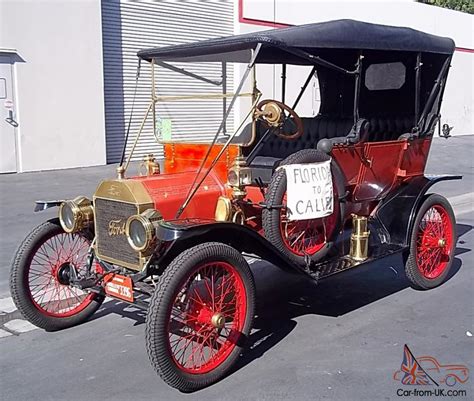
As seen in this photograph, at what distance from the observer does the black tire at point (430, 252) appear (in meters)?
4.99

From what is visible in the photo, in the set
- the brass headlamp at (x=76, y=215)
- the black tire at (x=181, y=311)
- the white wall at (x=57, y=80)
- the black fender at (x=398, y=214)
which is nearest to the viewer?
the black tire at (x=181, y=311)

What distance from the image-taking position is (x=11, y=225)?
7.31 meters

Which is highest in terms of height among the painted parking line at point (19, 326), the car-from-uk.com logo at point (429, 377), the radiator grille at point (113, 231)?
the radiator grille at point (113, 231)

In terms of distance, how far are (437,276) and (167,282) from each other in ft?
9.93

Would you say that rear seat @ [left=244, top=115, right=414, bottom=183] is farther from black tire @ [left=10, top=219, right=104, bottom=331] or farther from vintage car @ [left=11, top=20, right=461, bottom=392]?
black tire @ [left=10, top=219, right=104, bottom=331]

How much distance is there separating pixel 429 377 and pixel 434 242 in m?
1.98

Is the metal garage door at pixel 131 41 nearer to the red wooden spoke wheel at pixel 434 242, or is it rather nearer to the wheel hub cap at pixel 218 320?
the red wooden spoke wheel at pixel 434 242

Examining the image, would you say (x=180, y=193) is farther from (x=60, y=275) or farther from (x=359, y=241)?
(x=359, y=241)

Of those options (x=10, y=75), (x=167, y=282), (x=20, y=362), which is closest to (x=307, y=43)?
(x=167, y=282)

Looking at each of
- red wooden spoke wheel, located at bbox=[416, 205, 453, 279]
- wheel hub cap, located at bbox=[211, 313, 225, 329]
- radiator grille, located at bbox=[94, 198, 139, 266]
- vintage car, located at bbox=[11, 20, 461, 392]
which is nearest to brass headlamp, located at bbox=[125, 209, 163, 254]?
vintage car, located at bbox=[11, 20, 461, 392]

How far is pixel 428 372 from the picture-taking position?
11.9 ft

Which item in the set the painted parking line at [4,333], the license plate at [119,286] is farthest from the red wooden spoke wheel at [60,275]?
the license plate at [119,286]

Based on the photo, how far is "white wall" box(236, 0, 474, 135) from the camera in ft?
54.5

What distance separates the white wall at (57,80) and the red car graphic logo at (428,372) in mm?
9602
